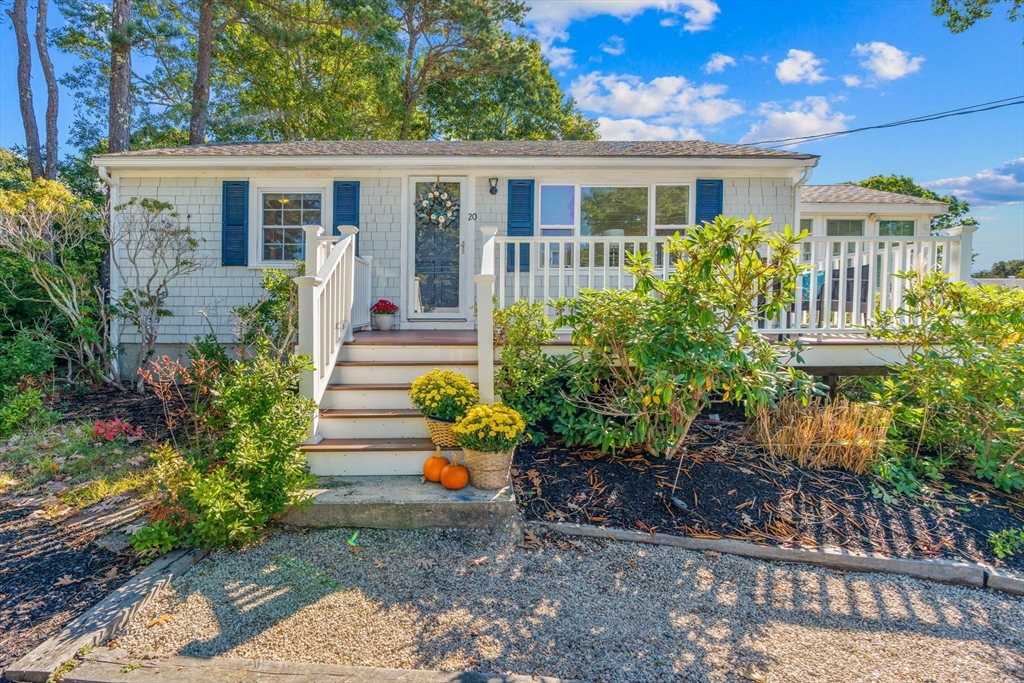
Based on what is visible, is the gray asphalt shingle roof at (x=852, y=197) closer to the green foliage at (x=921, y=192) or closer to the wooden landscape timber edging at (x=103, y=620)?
the green foliage at (x=921, y=192)

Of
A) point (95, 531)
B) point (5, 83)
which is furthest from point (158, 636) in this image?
point (5, 83)

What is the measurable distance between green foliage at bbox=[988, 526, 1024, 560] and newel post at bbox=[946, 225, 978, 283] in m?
2.79

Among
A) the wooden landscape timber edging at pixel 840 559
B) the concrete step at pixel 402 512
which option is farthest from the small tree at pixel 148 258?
the wooden landscape timber edging at pixel 840 559

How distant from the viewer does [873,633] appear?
7.88ft

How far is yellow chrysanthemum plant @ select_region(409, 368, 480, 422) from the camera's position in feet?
11.9

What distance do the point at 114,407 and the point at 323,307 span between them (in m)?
3.22

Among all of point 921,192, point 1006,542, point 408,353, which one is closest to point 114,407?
point 408,353

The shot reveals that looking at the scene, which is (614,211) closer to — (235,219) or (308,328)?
(308,328)

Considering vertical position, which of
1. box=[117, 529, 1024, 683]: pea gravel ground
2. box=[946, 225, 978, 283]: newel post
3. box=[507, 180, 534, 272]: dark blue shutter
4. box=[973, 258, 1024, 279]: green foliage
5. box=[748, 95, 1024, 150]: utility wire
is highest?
box=[748, 95, 1024, 150]: utility wire

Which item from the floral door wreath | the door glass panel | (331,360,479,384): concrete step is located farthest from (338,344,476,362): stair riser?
the floral door wreath

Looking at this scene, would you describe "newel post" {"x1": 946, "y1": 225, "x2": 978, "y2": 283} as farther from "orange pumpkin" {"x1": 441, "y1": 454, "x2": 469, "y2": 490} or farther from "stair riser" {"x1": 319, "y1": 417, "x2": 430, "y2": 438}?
"stair riser" {"x1": 319, "y1": 417, "x2": 430, "y2": 438}

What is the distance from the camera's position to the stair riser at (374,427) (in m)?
3.93

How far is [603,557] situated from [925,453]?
312 cm

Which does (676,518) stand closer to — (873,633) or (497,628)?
(873,633)
